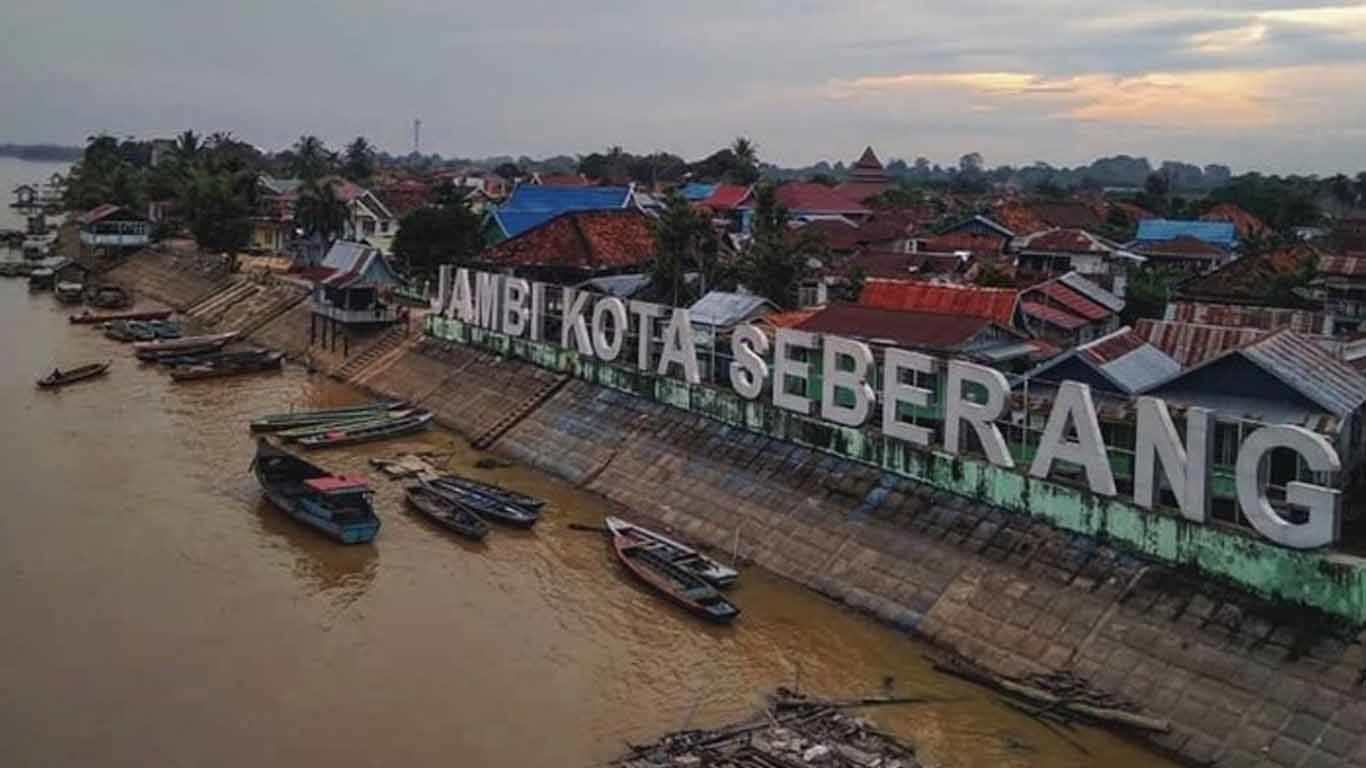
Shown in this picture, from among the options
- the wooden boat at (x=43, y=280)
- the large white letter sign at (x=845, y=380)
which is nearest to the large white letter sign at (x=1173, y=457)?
the large white letter sign at (x=845, y=380)

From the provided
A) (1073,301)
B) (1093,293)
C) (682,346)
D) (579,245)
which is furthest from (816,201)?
(682,346)

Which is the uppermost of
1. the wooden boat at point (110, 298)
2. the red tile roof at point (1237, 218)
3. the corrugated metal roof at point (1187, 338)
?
the red tile roof at point (1237, 218)

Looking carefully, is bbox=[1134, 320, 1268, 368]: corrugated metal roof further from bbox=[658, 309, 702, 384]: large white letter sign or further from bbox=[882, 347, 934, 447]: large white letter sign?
bbox=[658, 309, 702, 384]: large white letter sign

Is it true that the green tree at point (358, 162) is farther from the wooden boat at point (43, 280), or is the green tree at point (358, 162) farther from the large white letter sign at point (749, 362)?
the large white letter sign at point (749, 362)

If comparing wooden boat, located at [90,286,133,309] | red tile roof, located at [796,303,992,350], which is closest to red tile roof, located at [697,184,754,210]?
wooden boat, located at [90,286,133,309]

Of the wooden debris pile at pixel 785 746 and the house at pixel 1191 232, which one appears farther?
the house at pixel 1191 232

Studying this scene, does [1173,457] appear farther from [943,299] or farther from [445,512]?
[943,299]

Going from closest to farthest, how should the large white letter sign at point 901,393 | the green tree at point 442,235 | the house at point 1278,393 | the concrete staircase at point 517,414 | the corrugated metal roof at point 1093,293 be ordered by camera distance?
the house at point 1278,393, the large white letter sign at point 901,393, the concrete staircase at point 517,414, the corrugated metal roof at point 1093,293, the green tree at point 442,235
